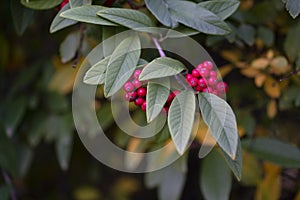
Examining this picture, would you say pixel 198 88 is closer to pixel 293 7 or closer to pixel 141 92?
pixel 141 92

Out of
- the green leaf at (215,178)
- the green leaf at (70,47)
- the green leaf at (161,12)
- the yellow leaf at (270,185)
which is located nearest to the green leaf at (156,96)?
the green leaf at (161,12)

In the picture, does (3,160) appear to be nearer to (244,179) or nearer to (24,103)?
(24,103)

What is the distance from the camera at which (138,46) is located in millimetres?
812

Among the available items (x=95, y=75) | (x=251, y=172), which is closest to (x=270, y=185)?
(x=251, y=172)

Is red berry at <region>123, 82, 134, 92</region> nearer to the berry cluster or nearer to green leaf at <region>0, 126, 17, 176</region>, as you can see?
the berry cluster

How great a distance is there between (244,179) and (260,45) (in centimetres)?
32

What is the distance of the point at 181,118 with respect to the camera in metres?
0.70

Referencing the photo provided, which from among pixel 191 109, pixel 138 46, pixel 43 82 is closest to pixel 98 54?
pixel 138 46

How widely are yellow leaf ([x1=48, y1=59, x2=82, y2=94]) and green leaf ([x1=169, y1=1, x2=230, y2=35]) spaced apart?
1.87 ft

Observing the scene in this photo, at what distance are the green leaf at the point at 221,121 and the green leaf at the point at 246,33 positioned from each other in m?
0.39

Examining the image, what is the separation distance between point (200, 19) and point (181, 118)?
0.22 meters

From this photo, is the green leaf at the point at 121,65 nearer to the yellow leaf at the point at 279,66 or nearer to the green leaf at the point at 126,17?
the green leaf at the point at 126,17

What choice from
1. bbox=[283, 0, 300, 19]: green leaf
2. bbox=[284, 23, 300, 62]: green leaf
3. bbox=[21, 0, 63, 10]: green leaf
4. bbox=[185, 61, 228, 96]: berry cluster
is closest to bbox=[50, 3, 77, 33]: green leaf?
bbox=[21, 0, 63, 10]: green leaf

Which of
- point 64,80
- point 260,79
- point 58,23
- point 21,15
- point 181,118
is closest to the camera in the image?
point 181,118
